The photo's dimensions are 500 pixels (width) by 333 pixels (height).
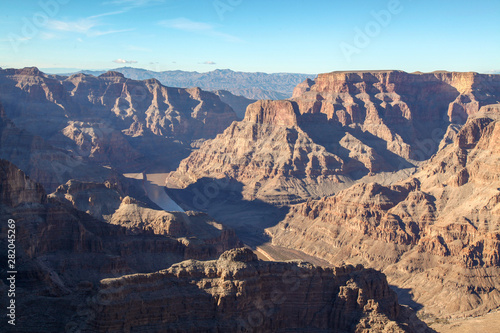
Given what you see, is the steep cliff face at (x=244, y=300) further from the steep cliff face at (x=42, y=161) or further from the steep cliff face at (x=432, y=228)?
the steep cliff face at (x=42, y=161)

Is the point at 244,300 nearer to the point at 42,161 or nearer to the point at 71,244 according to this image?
the point at 71,244

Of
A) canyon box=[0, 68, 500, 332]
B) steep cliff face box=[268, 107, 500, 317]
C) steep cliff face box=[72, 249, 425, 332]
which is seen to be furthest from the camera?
steep cliff face box=[268, 107, 500, 317]

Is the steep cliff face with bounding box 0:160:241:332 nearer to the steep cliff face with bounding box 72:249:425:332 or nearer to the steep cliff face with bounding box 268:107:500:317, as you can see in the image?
the steep cliff face with bounding box 72:249:425:332

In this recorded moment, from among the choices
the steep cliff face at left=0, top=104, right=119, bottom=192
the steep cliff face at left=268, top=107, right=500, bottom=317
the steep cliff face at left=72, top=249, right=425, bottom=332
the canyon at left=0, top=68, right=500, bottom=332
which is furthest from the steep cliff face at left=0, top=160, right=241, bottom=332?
the steep cliff face at left=0, top=104, right=119, bottom=192

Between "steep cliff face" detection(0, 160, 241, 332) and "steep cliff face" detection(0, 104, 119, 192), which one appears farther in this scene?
"steep cliff face" detection(0, 104, 119, 192)

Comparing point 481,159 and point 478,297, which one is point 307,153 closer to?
point 481,159

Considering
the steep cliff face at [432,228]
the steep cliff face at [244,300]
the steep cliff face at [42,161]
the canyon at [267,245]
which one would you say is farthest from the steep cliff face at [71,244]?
the steep cliff face at [42,161]

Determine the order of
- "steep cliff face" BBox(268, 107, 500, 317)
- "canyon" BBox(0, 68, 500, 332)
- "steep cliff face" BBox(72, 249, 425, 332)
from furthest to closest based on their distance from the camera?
"steep cliff face" BBox(268, 107, 500, 317)
"canyon" BBox(0, 68, 500, 332)
"steep cliff face" BBox(72, 249, 425, 332)
